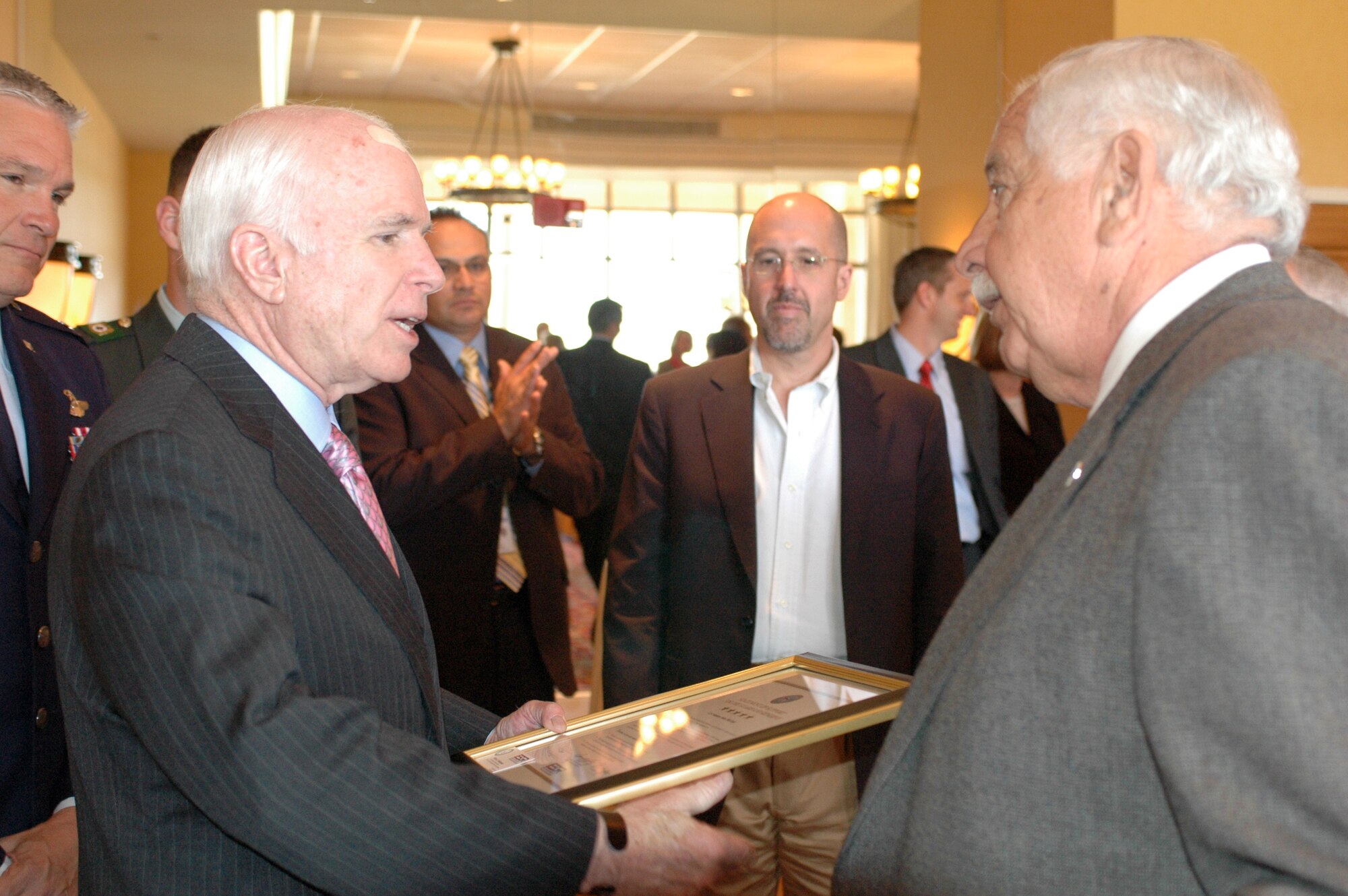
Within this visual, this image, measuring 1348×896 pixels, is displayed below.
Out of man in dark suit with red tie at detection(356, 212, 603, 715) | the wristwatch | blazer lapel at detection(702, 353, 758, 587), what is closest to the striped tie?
man in dark suit with red tie at detection(356, 212, 603, 715)

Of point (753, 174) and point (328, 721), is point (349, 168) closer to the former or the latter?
point (328, 721)

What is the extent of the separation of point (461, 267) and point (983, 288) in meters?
2.25

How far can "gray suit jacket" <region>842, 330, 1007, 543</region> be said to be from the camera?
4.07m

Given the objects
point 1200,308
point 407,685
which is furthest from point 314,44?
point 1200,308

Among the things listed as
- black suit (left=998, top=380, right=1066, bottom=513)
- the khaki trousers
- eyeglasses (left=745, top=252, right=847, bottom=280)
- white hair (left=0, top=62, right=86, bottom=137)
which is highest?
white hair (left=0, top=62, right=86, bottom=137)

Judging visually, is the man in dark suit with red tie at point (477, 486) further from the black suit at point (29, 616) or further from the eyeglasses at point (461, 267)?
the black suit at point (29, 616)

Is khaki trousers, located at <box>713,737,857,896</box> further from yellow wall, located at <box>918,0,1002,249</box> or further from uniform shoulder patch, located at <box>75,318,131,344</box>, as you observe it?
yellow wall, located at <box>918,0,1002,249</box>

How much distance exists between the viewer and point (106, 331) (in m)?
2.76

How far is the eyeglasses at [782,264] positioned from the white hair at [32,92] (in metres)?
1.65

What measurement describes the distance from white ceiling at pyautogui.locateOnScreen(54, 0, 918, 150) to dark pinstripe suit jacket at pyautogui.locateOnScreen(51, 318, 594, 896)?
4.20 metres

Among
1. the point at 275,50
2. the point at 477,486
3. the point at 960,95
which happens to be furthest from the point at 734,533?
the point at 960,95

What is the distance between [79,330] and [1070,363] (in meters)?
2.42

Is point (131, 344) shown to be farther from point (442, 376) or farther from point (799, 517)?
point (799, 517)

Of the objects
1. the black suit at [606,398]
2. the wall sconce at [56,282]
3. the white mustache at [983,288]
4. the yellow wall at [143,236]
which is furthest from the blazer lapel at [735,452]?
the yellow wall at [143,236]
